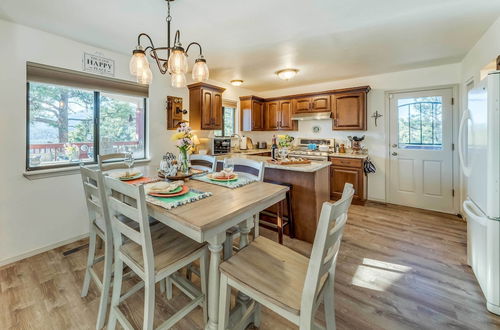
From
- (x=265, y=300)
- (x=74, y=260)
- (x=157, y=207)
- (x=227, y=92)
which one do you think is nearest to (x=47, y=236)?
(x=74, y=260)

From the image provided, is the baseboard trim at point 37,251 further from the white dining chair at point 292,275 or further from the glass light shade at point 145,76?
the white dining chair at point 292,275

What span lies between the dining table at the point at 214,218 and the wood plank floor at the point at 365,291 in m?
0.57

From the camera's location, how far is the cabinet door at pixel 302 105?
4855 millimetres

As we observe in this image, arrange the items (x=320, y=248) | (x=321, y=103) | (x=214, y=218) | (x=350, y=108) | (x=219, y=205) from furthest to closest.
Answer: (x=321, y=103)
(x=350, y=108)
(x=219, y=205)
(x=214, y=218)
(x=320, y=248)

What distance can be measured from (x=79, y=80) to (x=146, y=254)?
265 centimetres

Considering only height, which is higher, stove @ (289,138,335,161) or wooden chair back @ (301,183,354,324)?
stove @ (289,138,335,161)

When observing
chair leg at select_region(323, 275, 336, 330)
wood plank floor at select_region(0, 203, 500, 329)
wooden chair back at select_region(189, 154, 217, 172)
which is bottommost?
wood plank floor at select_region(0, 203, 500, 329)

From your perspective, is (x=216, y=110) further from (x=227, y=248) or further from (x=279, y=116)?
(x=227, y=248)

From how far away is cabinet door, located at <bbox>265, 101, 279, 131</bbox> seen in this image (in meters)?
5.39

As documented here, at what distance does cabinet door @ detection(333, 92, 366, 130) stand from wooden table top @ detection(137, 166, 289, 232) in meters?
3.29

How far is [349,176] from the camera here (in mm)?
4105

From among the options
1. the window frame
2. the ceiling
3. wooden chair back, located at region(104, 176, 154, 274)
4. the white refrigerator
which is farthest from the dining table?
the window frame

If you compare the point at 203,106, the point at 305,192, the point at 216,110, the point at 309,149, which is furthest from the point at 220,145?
the point at 305,192

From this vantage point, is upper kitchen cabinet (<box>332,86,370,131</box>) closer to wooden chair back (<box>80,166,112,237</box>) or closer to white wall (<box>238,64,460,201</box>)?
white wall (<box>238,64,460,201</box>)
